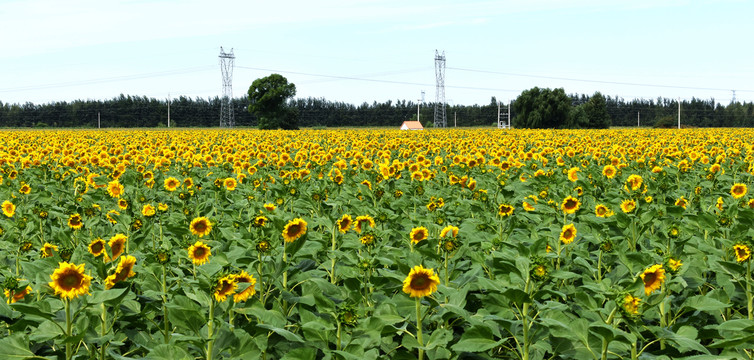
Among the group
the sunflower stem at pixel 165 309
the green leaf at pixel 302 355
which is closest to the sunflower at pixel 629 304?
the green leaf at pixel 302 355

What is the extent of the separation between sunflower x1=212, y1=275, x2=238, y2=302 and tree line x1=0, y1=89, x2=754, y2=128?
9891cm

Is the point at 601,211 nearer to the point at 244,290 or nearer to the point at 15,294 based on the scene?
the point at 244,290

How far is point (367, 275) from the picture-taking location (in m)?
3.37

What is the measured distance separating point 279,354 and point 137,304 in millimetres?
783

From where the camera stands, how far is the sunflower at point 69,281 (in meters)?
2.51

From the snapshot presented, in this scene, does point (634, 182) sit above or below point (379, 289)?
above

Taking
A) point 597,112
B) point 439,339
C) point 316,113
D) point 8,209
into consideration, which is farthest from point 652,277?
point 316,113

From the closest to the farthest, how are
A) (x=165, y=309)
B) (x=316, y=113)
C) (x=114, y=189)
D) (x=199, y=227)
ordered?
(x=165, y=309)
(x=199, y=227)
(x=114, y=189)
(x=316, y=113)

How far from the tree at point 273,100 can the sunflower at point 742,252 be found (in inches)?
2489

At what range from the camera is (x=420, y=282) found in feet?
8.72

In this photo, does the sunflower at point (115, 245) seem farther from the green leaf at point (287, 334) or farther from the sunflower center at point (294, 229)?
the green leaf at point (287, 334)

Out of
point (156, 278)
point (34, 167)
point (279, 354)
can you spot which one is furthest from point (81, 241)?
point (34, 167)

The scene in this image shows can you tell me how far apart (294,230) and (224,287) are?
0.87 m

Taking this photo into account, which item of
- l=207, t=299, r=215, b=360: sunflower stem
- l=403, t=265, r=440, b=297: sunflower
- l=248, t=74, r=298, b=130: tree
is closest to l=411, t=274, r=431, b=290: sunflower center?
l=403, t=265, r=440, b=297: sunflower
